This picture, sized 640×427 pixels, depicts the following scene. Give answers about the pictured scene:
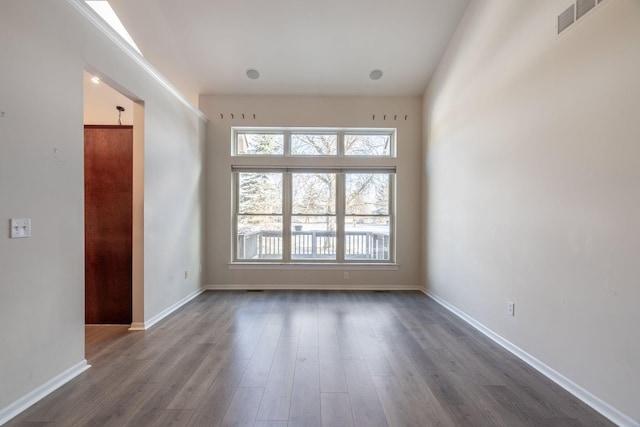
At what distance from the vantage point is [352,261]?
4.90 m

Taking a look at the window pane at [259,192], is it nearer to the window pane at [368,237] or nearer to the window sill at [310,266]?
the window sill at [310,266]

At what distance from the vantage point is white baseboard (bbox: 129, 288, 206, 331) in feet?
10.2

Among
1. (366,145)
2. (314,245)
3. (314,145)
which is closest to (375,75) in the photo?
(366,145)

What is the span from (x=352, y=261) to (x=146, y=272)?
9.97ft

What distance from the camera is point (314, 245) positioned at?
4.93m

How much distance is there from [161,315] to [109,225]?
1.20m

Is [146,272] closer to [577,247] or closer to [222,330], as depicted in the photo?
[222,330]

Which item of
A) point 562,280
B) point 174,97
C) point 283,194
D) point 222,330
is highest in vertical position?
point 174,97

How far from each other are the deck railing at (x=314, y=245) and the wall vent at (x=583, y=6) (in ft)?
11.5

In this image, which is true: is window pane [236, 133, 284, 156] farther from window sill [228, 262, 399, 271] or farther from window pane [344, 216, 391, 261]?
window sill [228, 262, 399, 271]

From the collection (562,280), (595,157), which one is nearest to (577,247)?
(562,280)

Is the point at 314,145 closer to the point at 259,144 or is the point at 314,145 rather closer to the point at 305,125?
the point at 305,125

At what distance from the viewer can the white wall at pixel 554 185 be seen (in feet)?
5.70

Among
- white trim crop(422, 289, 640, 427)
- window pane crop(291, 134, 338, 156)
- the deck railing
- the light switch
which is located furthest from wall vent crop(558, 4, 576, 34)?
the light switch
